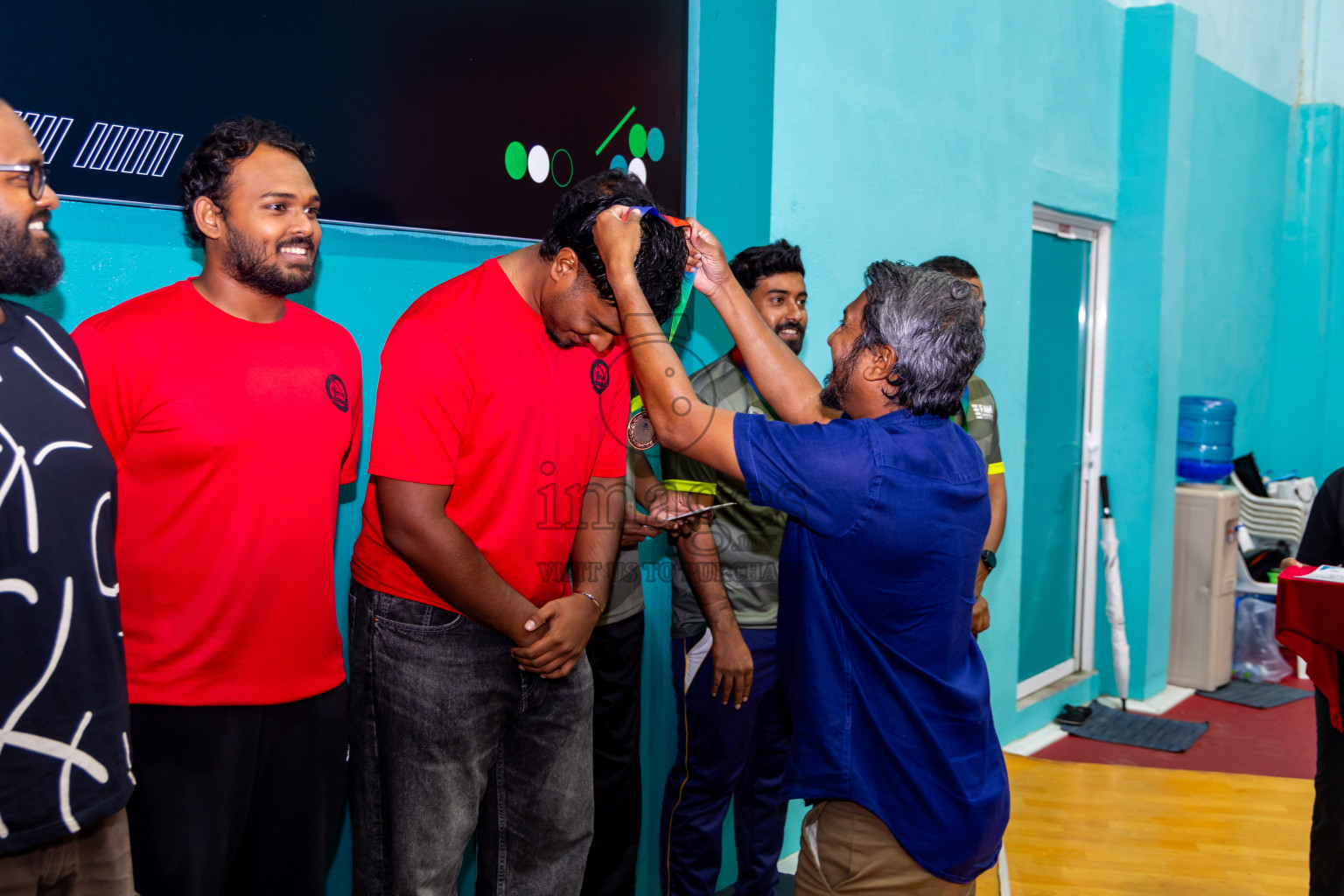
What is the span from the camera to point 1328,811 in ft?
7.70

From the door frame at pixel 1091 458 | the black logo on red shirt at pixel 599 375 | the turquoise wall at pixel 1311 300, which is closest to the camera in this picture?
the black logo on red shirt at pixel 599 375

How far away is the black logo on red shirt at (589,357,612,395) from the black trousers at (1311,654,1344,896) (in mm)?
1808

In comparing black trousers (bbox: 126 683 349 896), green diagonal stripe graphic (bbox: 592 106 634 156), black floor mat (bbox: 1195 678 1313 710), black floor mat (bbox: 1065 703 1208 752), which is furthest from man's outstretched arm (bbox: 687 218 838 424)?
black floor mat (bbox: 1195 678 1313 710)

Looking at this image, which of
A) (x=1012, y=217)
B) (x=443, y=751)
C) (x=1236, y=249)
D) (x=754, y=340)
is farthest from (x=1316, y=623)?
(x=1236, y=249)

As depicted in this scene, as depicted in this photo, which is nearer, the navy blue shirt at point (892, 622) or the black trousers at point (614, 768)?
the navy blue shirt at point (892, 622)

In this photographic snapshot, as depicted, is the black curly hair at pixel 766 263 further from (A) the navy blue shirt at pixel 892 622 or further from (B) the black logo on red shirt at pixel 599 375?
(A) the navy blue shirt at pixel 892 622

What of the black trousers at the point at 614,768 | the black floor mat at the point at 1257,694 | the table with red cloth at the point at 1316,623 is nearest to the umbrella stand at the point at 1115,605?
the black floor mat at the point at 1257,694

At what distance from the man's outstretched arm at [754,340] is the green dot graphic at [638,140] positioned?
0.75m

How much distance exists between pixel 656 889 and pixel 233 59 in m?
2.25

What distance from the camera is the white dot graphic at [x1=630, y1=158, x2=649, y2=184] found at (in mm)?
2576

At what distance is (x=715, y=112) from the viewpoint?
2801mm

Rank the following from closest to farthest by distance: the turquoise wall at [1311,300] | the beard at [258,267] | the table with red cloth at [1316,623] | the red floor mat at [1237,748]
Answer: the beard at [258,267]
the table with red cloth at [1316,623]
the red floor mat at [1237,748]
the turquoise wall at [1311,300]

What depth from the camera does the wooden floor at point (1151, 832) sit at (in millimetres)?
3016

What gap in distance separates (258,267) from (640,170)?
1.23m
